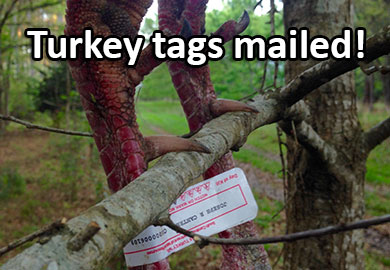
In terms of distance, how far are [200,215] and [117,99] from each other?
0.45 metres

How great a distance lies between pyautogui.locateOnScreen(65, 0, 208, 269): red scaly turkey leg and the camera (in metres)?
0.88

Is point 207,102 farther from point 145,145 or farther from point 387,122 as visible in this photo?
point 387,122

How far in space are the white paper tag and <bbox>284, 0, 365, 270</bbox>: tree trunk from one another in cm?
110

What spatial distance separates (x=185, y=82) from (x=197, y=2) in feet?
0.92

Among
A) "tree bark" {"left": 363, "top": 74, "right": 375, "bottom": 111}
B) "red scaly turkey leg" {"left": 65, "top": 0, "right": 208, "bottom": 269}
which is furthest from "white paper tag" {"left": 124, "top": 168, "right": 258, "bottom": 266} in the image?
"tree bark" {"left": 363, "top": 74, "right": 375, "bottom": 111}

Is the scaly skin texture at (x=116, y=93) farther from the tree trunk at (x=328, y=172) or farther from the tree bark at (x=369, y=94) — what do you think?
the tree bark at (x=369, y=94)

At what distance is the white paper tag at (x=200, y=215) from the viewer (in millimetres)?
900

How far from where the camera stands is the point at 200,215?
1.03 meters

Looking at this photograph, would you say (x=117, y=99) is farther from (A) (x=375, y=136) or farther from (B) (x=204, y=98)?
(A) (x=375, y=136)

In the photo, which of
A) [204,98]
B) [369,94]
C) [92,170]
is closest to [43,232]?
[204,98]

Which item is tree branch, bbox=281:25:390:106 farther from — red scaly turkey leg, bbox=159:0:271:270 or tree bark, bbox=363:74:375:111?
tree bark, bbox=363:74:375:111

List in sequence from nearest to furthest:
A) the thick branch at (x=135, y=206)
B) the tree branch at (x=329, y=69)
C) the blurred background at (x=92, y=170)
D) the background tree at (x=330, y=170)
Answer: the thick branch at (x=135, y=206) → the tree branch at (x=329, y=69) → the background tree at (x=330, y=170) → the blurred background at (x=92, y=170)

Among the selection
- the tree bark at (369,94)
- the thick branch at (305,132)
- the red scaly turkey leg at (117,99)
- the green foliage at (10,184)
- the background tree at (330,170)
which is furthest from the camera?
the tree bark at (369,94)

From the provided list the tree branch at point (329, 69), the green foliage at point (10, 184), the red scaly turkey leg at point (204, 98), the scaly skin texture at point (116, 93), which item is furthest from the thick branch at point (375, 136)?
the green foliage at point (10, 184)
